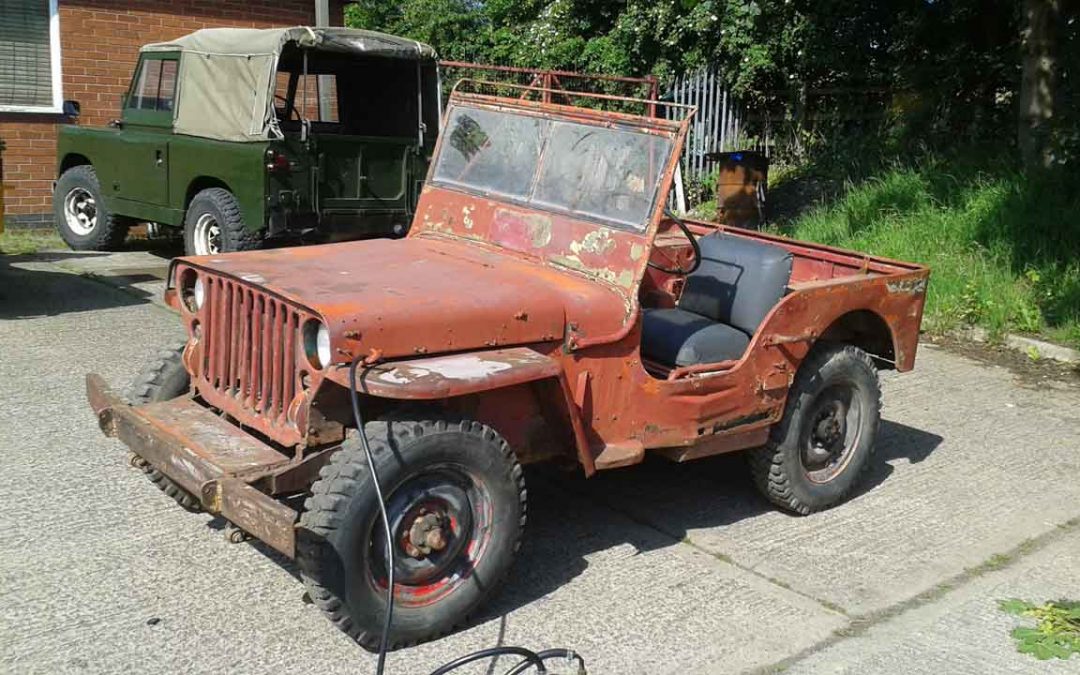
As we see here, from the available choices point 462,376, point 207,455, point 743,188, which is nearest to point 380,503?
point 462,376

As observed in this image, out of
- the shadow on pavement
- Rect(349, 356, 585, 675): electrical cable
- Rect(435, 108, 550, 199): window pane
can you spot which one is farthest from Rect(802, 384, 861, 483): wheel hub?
the shadow on pavement

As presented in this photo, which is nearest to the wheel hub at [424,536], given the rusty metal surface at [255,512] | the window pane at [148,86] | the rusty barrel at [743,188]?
the rusty metal surface at [255,512]

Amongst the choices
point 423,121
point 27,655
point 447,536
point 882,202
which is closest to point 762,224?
point 882,202

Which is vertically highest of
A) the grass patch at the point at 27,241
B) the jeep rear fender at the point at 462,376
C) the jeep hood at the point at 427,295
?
the jeep hood at the point at 427,295

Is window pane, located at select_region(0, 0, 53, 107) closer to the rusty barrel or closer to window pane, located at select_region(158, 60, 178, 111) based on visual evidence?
window pane, located at select_region(158, 60, 178, 111)

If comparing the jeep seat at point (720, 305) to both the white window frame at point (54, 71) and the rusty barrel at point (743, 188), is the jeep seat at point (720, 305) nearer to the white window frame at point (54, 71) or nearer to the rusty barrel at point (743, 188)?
the rusty barrel at point (743, 188)

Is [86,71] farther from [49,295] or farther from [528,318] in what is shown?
[528,318]

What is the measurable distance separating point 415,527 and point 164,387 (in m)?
1.49

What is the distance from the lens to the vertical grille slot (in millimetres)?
4152

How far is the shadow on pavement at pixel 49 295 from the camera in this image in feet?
29.0

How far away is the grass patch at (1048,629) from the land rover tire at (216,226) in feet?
22.2

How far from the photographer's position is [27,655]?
149 inches

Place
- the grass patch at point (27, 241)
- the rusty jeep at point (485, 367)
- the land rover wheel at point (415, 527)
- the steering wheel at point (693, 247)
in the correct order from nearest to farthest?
the land rover wheel at point (415, 527) → the rusty jeep at point (485, 367) → the steering wheel at point (693, 247) → the grass patch at point (27, 241)

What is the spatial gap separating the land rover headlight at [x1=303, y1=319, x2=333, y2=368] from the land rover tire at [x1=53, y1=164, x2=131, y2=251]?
27.0 ft
